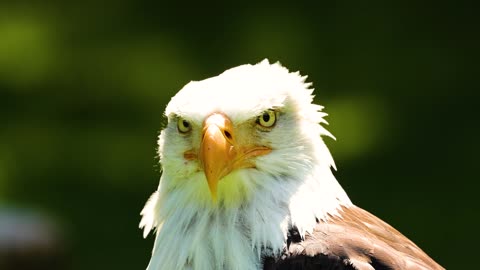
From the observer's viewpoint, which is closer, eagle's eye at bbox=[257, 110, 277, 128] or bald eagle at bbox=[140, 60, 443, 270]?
bald eagle at bbox=[140, 60, 443, 270]

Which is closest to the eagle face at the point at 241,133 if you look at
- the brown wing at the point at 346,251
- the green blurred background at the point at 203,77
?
the brown wing at the point at 346,251

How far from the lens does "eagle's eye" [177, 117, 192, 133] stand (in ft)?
15.4

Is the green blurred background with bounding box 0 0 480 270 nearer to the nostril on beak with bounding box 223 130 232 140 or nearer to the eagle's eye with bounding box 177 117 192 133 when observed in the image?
the eagle's eye with bounding box 177 117 192 133

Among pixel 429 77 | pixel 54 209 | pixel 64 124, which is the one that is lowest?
pixel 54 209

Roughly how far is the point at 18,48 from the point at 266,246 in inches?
299

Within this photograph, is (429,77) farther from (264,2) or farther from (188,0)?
(188,0)

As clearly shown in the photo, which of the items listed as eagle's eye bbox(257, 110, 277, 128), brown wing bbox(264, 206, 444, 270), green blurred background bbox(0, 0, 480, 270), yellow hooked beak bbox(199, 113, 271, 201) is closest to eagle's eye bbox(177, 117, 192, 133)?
yellow hooked beak bbox(199, 113, 271, 201)

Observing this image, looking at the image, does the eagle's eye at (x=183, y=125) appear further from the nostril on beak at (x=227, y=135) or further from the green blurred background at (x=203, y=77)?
the green blurred background at (x=203, y=77)

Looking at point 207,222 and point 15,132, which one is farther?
point 15,132

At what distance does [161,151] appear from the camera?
489cm

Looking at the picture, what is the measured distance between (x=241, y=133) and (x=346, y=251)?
0.70 metres

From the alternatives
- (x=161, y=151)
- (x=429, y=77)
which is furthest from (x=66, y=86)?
(x=161, y=151)

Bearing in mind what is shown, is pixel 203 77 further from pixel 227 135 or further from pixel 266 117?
pixel 227 135

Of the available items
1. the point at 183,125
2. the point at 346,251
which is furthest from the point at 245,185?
the point at 346,251
